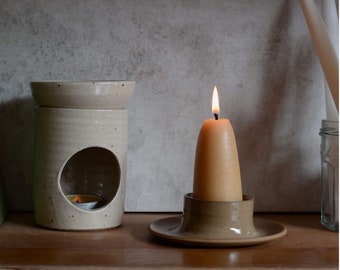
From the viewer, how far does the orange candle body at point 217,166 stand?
808mm

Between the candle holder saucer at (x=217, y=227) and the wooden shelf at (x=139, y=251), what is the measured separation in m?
0.01

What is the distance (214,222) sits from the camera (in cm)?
80

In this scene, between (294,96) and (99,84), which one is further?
(294,96)

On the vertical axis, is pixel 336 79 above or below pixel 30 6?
below

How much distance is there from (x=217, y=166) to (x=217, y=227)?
0.24ft

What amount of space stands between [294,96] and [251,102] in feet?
0.22

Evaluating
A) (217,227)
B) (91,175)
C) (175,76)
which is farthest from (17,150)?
(217,227)

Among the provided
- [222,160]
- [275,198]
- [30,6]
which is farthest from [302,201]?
[30,6]

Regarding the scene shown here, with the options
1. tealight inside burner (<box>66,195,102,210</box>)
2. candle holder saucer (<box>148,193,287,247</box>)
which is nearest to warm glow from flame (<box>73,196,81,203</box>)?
tealight inside burner (<box>66,195,102,210</box>)

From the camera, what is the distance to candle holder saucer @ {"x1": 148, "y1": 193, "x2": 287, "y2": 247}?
30.6 inches

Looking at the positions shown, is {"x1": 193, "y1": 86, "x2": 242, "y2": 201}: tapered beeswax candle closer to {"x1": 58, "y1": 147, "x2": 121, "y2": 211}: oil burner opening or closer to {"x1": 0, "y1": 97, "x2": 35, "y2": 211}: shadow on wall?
{"x1": 58, "y1": 147, "x2": 121, "y2": 211}: oil burner opening

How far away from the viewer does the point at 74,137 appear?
88cm

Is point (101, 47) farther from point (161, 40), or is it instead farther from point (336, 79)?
point (336, 79)

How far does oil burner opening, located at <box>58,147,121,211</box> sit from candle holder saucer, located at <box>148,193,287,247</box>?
18cm
